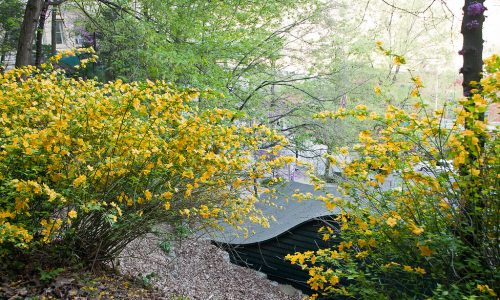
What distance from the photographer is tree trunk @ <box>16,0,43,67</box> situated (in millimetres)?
6645

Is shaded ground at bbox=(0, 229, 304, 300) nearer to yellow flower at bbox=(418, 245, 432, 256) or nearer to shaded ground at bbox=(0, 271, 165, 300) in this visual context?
shaded ground at bbox=(0, 271, 165, 300)

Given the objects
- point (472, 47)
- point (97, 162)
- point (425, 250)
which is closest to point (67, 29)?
point (97, 162)

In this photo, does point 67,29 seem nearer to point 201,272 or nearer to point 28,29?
point 28,29

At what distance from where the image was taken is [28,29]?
21.8ft

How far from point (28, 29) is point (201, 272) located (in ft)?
13.2

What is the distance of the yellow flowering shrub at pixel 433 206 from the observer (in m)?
2.44

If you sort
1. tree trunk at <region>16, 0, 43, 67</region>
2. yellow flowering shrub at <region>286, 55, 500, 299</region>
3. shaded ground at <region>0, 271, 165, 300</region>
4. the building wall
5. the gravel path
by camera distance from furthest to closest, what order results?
the building wall → tree trunk at <region>16, 0, 43, 67</region> → the gravel path → shaded ground at <region>0, 271, 165, 300</region> → yellow flowering shrub at <region>286, 55, 500, 299</region>

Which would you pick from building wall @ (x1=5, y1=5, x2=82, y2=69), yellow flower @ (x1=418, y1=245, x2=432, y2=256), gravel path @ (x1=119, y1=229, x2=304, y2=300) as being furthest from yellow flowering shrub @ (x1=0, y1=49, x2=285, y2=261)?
building wall @ (x1=5, y1=5, x2=82, y2=69)

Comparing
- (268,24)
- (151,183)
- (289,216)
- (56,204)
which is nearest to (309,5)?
(268,24)

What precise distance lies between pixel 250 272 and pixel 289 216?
1021 mm

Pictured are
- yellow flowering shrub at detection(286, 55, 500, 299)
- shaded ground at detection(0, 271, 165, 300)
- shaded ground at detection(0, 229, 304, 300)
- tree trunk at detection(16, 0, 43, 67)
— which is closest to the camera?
yellow flowering shrub at detection(286, 55, 500, 299)

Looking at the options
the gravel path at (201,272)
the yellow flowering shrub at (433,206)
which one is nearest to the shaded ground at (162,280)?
the gravel path at (201,272)

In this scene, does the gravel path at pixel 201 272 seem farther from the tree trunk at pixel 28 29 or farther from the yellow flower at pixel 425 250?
the yellow flower at pixel 425 250

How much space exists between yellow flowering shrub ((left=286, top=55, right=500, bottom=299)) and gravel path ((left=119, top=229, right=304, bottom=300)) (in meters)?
3.02
